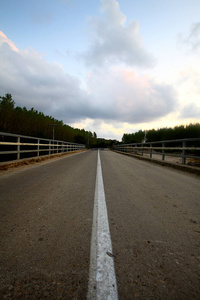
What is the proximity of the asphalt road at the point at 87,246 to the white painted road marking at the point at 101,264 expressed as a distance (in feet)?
0.15

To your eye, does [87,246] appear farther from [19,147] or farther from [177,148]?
[19,147]

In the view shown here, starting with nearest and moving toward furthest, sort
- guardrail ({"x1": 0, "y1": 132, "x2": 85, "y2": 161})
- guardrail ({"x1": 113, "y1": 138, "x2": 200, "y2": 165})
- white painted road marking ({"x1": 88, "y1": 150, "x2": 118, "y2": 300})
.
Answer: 1. white painted road marking ({"x1": 88, "y1": 150, "x2": 118, "y2": 300})
2. guardrail ({"x1": 0, "y1": 132, "x2": 85, "y2": 161})
3. guardrail ({"x1": 113, "y1": 138, "x2": 200, "y2": 165})

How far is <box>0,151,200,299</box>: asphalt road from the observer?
98cm

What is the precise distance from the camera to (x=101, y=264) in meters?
1.17

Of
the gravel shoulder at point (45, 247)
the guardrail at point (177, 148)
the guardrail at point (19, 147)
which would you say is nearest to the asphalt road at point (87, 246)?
the gravel shoulder at point (45, 247)

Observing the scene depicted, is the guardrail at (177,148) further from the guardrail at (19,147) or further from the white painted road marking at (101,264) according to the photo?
the guardrail at (19,147)

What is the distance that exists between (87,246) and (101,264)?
0.25 m

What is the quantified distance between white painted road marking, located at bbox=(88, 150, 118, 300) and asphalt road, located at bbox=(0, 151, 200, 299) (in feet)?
0.15

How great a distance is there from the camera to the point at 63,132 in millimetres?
54906

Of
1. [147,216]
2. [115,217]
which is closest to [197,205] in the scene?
[147,216]

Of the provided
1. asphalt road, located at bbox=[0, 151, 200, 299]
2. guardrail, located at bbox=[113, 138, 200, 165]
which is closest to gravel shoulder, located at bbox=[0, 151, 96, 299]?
asphalt road, located at bbox=[0, 151, 200, 299]

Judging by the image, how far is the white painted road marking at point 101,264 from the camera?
0.95m

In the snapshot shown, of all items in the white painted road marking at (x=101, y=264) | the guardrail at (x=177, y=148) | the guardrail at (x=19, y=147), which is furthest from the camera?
the guardrail at (x=177, y=148)

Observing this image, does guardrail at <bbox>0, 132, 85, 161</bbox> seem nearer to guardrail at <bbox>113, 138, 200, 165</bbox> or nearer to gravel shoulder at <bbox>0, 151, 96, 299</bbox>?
gravel shoulder at <bbox>0, 151, 96, 299</bbox>
